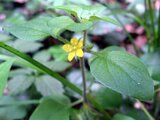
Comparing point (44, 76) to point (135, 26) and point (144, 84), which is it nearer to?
point (144, 84)

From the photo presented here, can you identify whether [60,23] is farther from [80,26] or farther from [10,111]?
[10,111]

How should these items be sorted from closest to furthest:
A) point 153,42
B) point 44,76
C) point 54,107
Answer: point 54,107, point 44,76, point 153,42

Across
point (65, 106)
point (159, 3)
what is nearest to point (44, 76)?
point (65, 106)

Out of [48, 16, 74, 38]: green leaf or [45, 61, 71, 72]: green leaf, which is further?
[45, 61, 71, 72]: green leaf

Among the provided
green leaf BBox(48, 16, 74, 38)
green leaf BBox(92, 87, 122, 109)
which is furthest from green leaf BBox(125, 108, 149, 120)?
green leaf BBox(48, 16, 74, 38)

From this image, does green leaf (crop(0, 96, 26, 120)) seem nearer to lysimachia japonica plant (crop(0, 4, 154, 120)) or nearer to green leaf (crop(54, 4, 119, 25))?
lysimachia japonica plant (crop(0, 4, 154, 120))

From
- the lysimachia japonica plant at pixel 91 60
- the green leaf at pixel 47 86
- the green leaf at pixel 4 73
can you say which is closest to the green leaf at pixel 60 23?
the lysimachia japonica plant at pixel 91 60
